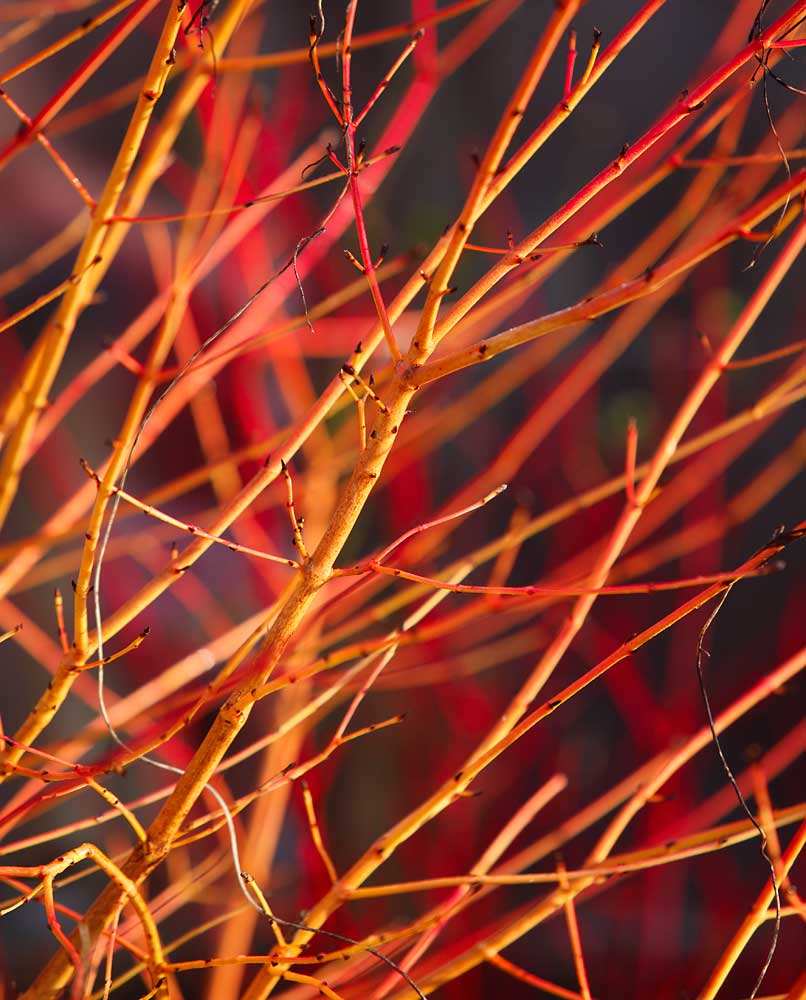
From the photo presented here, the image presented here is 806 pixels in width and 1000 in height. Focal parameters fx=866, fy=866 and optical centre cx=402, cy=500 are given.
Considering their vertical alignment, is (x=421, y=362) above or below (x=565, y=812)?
above

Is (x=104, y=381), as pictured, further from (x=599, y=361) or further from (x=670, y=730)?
(x=670, y=730)

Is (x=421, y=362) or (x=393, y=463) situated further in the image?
(x=393, y=463)

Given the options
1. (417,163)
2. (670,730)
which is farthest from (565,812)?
(417,163)

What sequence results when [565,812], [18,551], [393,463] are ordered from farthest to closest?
[565,812] < [393,463] < [18,551]

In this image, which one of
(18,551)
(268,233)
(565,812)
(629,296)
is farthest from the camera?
(565,812)

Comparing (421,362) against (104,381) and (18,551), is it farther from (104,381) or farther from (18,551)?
(104,381)

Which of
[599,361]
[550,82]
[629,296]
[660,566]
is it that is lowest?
[660,566]

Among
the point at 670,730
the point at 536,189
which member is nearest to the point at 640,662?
the point at 670,730

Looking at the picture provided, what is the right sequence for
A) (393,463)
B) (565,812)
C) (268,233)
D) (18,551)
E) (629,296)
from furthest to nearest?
(565,812)
(268,233)
(393,463)
(18,551)
(629,296)

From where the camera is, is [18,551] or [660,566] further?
[660,566]

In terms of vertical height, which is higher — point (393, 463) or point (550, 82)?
point (550, 82)
